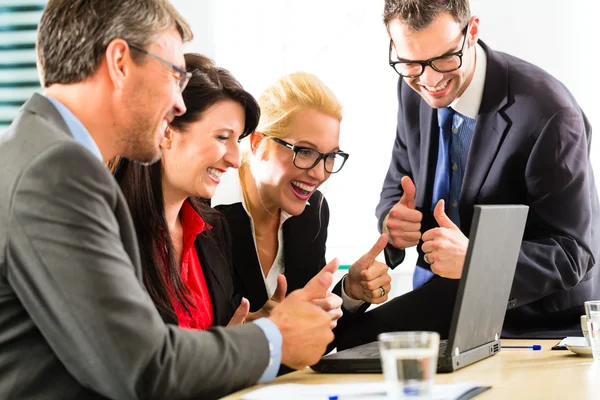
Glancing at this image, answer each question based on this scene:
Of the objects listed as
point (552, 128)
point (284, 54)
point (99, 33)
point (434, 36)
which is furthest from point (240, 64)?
point (99, 33)

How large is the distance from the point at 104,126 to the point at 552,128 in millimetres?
1461

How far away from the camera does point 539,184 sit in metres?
2.40

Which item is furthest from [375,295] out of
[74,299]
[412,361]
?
[74,299]

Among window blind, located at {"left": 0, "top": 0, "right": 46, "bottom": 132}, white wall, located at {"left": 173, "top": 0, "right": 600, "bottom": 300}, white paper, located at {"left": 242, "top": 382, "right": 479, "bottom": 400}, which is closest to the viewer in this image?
white paper, located at {"left": 242, "top": 382, "right": 479, "bottom": 400}

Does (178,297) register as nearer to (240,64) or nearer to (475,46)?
(475,46)

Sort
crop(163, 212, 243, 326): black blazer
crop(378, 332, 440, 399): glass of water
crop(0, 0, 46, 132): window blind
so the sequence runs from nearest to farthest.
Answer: crop(378, 332, 440, 399): glass of water < crop(163, 212, 243, 326): black blazer < crop(0, 0, 46, 132): window blind

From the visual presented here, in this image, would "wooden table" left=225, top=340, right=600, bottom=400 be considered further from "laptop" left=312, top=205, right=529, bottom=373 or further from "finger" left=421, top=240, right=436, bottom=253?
"finger" left=421, top=240, right=436, bottom=253

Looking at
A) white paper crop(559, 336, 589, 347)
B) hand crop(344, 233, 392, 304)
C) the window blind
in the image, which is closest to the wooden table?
white paper crop(559, 336, 589, 347)

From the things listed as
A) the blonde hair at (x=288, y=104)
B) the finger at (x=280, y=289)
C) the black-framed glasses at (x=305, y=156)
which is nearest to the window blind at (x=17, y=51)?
the blonde hair at (x=288, y=104)

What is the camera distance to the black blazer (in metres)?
2.25

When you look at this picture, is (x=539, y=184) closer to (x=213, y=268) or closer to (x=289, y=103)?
(x=289, y=103)

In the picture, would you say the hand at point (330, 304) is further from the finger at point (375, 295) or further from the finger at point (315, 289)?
the finger at point (375, 295)

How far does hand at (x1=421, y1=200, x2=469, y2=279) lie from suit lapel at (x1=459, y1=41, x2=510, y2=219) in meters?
0.39

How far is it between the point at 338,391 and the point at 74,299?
1.73 feet
